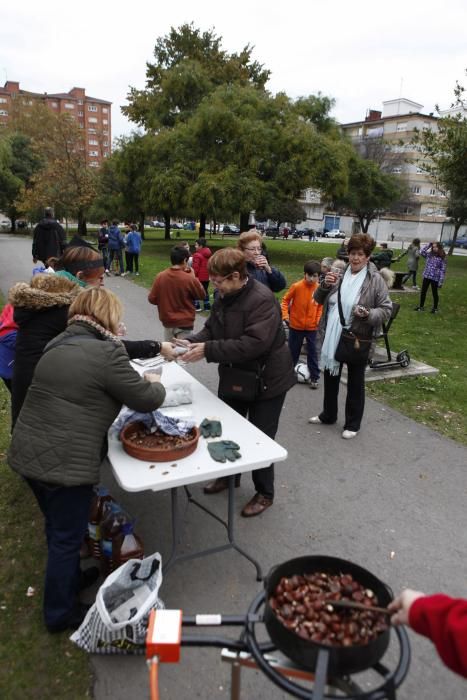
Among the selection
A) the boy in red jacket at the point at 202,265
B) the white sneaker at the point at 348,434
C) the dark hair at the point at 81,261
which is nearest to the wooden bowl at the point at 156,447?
→ the dark hair at the point at 81,261

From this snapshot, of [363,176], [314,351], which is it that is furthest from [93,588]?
[363,176]

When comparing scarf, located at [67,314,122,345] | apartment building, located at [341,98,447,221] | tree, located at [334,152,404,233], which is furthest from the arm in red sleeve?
apartment building, located at [341,98,447,221]

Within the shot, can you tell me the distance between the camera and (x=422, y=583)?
2973mm

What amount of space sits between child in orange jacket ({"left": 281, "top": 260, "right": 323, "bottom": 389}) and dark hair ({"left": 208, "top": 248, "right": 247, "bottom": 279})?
2.97 meters

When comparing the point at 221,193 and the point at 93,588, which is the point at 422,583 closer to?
the point at 93,588

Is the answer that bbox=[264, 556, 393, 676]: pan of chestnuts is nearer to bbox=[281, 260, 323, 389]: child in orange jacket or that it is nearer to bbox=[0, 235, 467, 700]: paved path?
bbox=[0, 235, 467, 700]: paved path

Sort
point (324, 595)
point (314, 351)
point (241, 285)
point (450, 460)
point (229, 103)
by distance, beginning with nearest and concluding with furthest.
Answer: point (324, 595) → point (241, 285) → point (450, 460) → point (314, 351) → point (229, 103)

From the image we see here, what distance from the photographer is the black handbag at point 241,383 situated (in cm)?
332

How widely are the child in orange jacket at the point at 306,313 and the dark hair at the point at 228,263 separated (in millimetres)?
2967

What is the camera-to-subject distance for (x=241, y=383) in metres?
3.34

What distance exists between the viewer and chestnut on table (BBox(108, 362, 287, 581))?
2430 mm

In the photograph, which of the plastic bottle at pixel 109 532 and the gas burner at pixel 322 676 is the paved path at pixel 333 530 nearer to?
the plastic bottle at pixel 109 532

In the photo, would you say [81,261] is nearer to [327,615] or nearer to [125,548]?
[125,548]

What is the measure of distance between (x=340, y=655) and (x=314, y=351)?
5.09m
